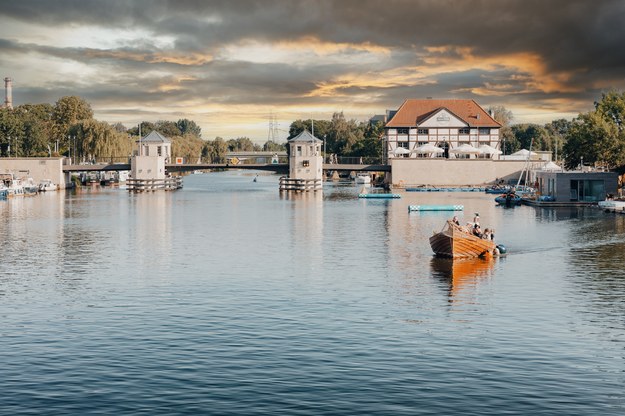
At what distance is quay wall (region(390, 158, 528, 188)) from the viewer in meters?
188

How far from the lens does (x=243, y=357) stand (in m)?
31.5

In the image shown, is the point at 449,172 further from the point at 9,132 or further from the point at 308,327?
the point at 308,327

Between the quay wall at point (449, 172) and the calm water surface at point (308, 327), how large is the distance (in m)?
110

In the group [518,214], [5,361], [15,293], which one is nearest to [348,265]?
[15,293]

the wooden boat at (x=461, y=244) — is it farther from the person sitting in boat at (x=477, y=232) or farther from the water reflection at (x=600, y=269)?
the water reflection at (x=600, y=269)

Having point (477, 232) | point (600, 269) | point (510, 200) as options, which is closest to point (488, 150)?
point (510, 200)

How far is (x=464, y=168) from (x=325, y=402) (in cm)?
16686

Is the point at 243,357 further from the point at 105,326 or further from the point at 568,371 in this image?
the point at 568,371

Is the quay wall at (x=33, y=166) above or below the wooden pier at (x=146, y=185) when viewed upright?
above

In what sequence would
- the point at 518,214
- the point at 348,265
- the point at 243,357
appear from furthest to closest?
the point at 518,214 < the point at 348,265 < the point at 243,357

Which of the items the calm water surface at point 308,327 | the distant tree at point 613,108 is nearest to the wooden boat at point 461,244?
the calm water surface at point 308,327

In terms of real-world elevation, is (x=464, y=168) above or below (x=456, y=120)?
below

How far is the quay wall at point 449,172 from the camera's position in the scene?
187625mm

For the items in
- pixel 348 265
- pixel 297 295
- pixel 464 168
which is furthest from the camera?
pixel 464 168
